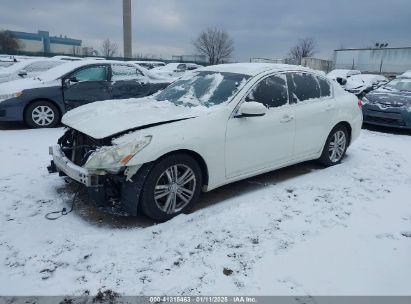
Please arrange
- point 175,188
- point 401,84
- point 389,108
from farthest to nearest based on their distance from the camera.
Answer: point 401,84 < point 389,108 < point 175,188

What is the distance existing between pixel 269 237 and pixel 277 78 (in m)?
2.22

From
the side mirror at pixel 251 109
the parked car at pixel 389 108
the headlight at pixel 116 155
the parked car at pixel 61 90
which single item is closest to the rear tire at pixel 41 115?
the parked car at pixel 61 90

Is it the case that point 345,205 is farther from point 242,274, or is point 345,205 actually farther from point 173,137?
point 173,137

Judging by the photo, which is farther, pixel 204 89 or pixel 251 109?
pixel 204 89

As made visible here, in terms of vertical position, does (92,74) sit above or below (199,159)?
above

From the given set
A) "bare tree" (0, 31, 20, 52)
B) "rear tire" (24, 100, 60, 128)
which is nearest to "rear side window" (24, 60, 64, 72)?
"rear tire" (24, 100, 60, 128)

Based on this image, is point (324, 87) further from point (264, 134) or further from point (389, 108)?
point (389, 108)

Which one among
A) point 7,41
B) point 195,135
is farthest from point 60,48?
point 195,135

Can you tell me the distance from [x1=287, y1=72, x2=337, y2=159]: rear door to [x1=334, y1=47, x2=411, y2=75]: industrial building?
34.4 metres

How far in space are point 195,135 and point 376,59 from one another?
3864 centimetres

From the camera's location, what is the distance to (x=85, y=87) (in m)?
7.98

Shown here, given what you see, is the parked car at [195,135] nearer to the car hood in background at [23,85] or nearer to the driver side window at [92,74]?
the driver side window at [92,74]

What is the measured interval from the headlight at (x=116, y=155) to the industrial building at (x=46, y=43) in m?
70.8

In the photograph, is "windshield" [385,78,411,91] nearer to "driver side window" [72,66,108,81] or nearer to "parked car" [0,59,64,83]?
"driver side window" [72,66,108,81]
